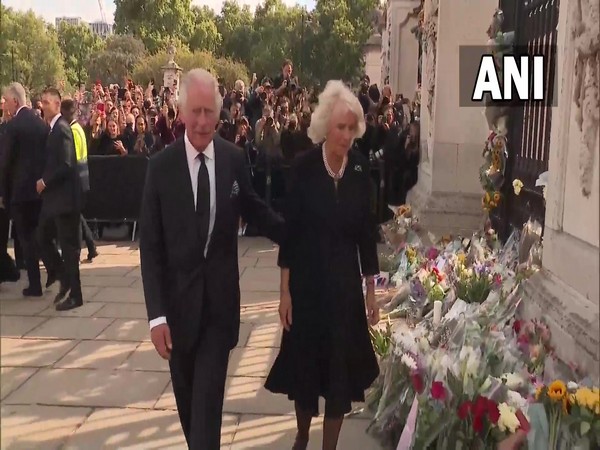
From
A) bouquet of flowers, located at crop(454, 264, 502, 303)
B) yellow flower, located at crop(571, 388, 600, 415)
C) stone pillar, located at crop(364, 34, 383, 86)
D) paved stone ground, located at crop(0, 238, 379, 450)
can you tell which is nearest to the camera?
yellow flower, located at crop(571, 388, 600, 415)

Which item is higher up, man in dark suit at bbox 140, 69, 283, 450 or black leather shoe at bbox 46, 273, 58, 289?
man in dark suit at bbox 140, 69, 283, 450

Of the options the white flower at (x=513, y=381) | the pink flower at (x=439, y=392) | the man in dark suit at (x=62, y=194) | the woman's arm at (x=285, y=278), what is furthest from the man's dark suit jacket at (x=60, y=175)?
the white flower at (x=513, y=381)

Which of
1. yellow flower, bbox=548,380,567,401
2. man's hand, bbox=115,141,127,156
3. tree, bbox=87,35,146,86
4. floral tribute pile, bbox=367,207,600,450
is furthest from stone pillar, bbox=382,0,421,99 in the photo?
tree, bbox=87,35,146,86

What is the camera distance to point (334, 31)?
5303cm

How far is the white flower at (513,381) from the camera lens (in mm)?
3240

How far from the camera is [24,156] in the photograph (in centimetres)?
659

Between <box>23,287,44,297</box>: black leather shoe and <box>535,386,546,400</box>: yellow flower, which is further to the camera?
<box>23,287,44,297</box>: black leather shoe

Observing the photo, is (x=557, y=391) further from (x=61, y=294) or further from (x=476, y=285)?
(x=61, y=294)

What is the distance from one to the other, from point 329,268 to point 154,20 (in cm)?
5431

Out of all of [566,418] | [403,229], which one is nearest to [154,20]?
[403,229]

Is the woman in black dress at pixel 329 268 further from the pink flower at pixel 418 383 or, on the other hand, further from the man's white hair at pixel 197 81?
the man's white hair at pixel 197 81

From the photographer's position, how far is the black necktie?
3.06 metres

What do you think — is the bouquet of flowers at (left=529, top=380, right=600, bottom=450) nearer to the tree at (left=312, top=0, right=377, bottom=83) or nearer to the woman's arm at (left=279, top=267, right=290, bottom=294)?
the woman's arm at (left=279, top=267, right=290, bottom=294)

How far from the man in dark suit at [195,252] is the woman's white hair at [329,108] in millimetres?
454
